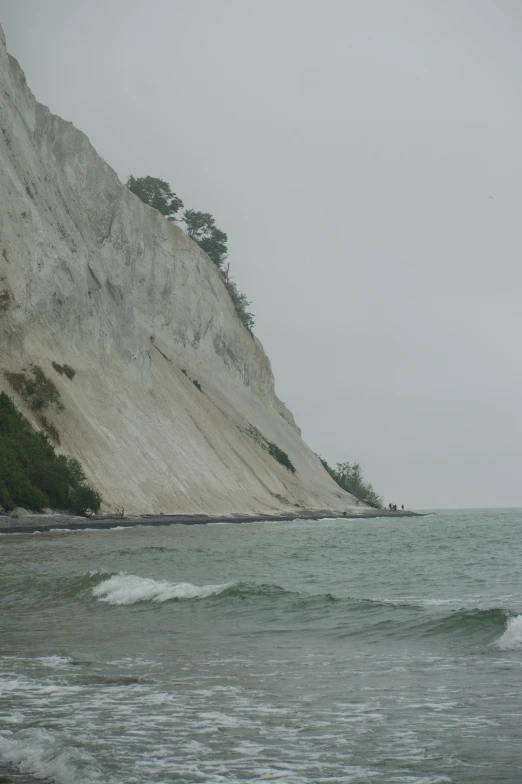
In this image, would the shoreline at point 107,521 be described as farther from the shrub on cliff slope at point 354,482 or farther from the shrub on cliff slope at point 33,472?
the shrub on cliff slope at point 354,482

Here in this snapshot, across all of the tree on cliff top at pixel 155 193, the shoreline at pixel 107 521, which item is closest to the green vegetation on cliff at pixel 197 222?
the tree on cliff top at pixel 155 193

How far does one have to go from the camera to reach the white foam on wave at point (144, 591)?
1720 cm

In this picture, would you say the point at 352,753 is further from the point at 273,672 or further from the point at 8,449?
the point at 8,449

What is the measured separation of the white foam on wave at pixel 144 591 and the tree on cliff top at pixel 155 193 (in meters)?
82.7

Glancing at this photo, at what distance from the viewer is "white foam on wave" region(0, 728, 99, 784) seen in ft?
20.8

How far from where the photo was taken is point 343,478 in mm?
122000

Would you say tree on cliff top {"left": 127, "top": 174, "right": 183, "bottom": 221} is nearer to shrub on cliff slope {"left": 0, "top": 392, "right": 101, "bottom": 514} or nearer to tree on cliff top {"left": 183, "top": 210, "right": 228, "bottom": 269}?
tree on cliff top {"left": 183, "top": 210, "right": 228, "bottom": 269}

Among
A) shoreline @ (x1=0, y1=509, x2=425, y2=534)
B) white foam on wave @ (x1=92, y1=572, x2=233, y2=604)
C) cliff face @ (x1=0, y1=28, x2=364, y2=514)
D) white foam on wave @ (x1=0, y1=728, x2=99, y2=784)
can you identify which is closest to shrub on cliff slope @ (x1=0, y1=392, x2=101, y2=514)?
shoreline @ (x1=0, y1=509, x2=425, y2=534)

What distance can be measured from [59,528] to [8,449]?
5.25 metres

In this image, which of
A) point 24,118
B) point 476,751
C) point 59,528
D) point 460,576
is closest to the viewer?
point 476,751

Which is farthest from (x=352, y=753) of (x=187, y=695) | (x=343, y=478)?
(x=343, y=478)

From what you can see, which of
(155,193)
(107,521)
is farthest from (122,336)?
(155,193)

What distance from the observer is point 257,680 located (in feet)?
32.0

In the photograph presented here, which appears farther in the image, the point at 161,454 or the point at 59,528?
the point at 161,454
